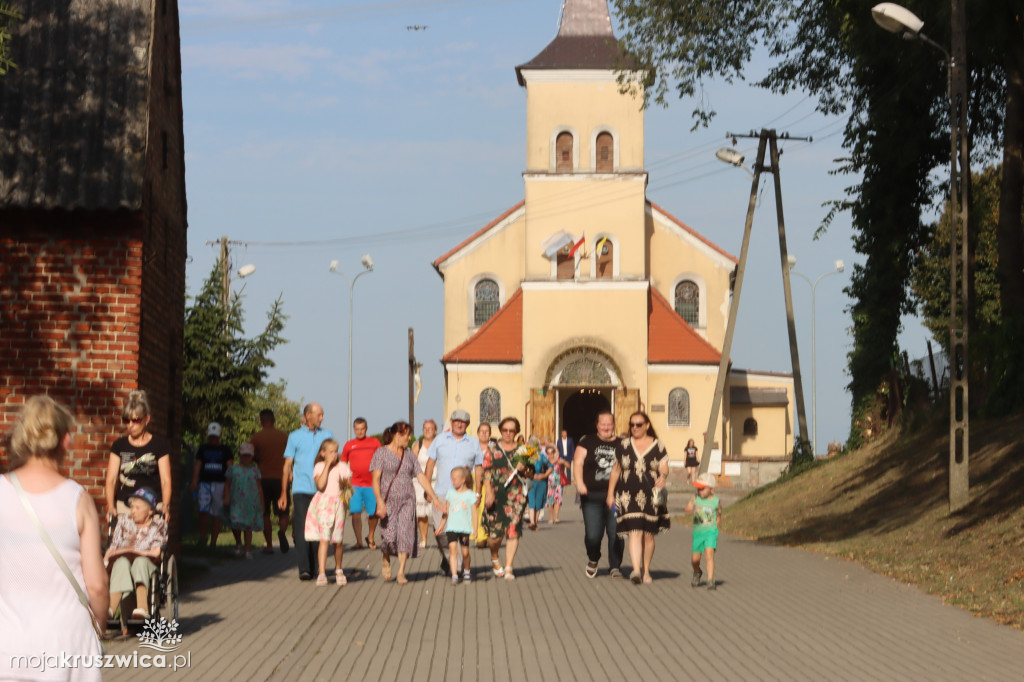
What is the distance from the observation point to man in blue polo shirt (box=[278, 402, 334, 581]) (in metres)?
15.9

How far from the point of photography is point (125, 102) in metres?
Result: 13.8

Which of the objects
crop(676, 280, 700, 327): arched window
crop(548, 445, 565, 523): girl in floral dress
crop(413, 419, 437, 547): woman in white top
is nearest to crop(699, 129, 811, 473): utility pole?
crop(548, 445, 565, 523): girl in floral dress

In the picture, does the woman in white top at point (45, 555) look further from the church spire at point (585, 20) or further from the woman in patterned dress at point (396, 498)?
the church spire at point (585, 20)

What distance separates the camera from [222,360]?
28.1 metres

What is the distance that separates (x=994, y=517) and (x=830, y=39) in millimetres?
11426

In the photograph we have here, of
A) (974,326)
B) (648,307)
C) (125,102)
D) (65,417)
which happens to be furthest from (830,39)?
(648,307)

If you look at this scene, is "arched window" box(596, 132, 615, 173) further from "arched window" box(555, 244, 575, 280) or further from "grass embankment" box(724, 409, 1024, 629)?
"grass embankment" box(724, 409, 1024, 629)

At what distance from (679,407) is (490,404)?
717cm

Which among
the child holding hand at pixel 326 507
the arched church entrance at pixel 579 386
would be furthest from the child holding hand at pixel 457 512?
the arched church entrance at pixel 579 386

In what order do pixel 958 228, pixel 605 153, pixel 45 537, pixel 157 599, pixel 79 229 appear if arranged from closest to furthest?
1. pixel 45 537
2. pixel 157 599
3. pixel 79 229
4. pixel 958 228
5. pixel 605 153

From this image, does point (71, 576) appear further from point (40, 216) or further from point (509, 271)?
point (509, 271)

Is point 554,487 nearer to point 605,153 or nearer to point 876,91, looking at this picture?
point 876,91

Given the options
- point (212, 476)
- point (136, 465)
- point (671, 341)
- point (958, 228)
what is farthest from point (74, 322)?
point (671, 341)

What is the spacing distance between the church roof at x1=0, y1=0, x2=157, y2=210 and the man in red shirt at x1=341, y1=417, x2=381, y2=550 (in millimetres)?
6336
